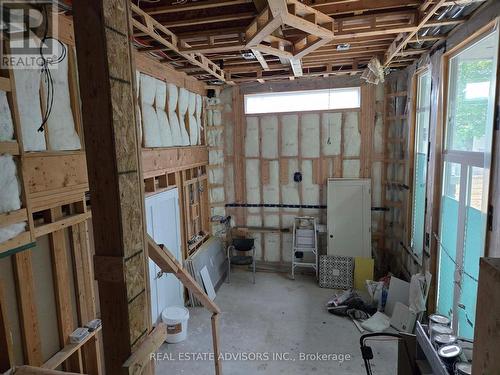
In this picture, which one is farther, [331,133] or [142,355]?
[331,133]

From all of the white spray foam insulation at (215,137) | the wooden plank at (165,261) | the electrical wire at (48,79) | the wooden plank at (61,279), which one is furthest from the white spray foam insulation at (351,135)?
the wooden plank at (61,279)

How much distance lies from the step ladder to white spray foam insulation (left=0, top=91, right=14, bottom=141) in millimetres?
4799

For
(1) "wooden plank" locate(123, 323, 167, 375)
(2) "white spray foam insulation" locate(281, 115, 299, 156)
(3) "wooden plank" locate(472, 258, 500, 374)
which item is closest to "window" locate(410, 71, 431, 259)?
(2) "white spray foam insulation" locate(281, 115, 299, 156)

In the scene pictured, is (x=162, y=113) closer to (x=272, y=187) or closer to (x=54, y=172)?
(x=54, y=172)

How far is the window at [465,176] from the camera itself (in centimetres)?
277

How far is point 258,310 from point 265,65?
12.1ft

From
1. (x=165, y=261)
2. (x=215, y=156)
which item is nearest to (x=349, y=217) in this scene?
(x=215, y=156)

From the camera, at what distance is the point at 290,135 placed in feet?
19.7

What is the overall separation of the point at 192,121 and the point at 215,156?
3.35ft

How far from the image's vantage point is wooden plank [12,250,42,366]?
2156 millimetres

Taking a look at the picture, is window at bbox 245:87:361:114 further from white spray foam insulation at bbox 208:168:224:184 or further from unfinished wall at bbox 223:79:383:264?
white spray foam insulation at bbox 208:168:224:184

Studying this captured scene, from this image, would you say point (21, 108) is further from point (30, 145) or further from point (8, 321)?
point (8, 321)

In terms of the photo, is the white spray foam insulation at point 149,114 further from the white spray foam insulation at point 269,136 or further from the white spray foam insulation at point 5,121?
the white spray foam insulation at point 269,136

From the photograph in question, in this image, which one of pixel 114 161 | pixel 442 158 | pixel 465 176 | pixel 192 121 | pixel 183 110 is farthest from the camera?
pixel 192 121
